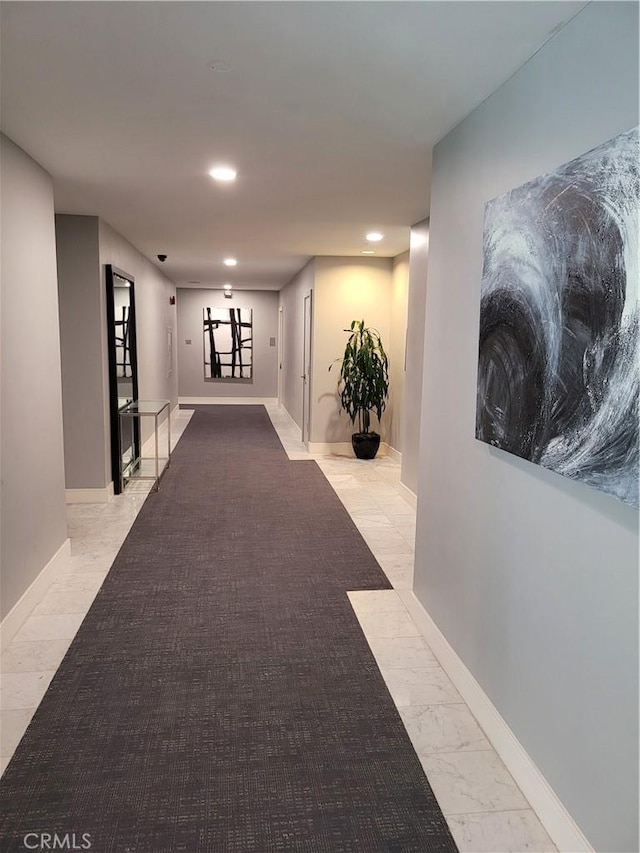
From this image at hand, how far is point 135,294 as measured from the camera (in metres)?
6.35

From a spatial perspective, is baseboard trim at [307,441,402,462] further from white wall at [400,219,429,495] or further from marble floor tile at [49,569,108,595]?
marble floor tile at [49,569,108,595]

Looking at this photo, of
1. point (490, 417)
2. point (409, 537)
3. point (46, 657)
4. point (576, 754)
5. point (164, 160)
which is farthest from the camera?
point (409, 537)

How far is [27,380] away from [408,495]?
3.33m

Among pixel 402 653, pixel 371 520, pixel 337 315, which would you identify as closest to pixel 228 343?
pixel 337 315

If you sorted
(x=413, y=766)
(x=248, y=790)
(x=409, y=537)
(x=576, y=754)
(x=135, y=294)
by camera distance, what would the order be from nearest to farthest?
1. (x=576, y=754)
2. (x=248, y=790)
3. (x=413, y=766)
4. (x=409, y=537)
5. (x=135, y=294)

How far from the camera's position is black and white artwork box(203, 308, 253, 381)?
40.9 ft

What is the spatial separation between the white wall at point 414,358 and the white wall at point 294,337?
2154mm

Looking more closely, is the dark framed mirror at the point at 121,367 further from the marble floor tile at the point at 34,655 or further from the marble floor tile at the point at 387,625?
the marble floor tile at the point at 387,625

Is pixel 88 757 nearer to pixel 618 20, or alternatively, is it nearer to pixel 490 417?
pixel 490 417

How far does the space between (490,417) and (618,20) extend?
1.20m

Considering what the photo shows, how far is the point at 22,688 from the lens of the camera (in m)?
2.42

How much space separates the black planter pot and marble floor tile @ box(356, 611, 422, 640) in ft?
12.6

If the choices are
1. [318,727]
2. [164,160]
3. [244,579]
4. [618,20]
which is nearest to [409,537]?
[244,579]

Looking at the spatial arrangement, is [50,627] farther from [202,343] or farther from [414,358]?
[202,343]
